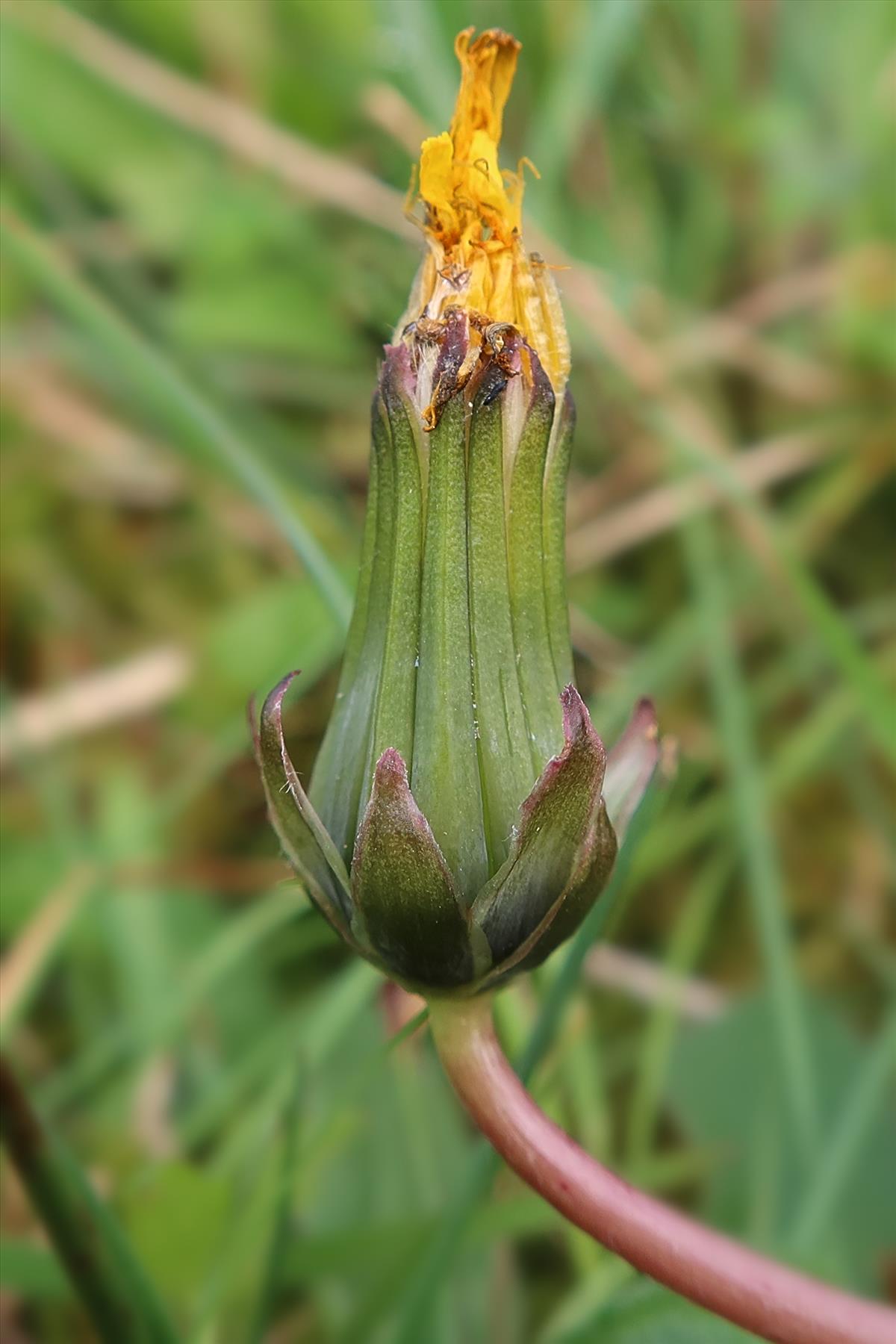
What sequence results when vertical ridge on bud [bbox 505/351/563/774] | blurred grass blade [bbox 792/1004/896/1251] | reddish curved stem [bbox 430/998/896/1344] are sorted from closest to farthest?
reddish curved stem [bbox 430/998/896/1344] < vertical ridge on bud [bbox 505/351/563/774] < blurred grass blade [bbox 792/1004/896/1251]

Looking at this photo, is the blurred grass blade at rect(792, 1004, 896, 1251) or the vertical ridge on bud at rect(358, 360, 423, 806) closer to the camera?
the vertical ridge on bud at rect(358, 360, 423, 806)

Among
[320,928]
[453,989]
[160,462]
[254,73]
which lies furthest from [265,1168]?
[254,73]

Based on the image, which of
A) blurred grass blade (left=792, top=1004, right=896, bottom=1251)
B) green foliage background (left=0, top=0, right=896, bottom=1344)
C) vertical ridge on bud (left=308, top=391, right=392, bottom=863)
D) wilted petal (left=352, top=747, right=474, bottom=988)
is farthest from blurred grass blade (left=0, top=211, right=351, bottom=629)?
blurred grass blade (left=792, top=1004, right=896, bottom=1251)

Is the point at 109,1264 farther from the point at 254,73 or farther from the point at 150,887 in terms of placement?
the point at 254,73

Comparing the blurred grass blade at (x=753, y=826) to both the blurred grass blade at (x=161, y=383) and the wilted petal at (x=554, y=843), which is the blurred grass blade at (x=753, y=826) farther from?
the wilted petal at (x=554, y=843)

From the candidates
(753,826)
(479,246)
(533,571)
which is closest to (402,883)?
(533,571)

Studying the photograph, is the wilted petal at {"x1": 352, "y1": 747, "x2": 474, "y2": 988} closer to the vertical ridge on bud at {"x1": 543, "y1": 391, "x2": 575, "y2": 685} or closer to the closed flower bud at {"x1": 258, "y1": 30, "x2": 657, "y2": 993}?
the closed flower bud at {"x1": 258, "y1": 30, "x2": 657, "y2": 993}

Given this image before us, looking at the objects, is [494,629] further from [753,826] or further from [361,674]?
[753,826]
